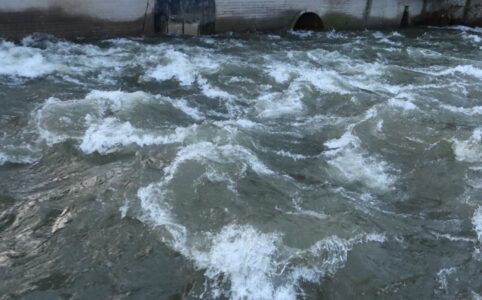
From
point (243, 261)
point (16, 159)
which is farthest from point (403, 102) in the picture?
point (16, 159)

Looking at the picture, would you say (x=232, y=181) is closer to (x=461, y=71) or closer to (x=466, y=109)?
(x=466, y=109)

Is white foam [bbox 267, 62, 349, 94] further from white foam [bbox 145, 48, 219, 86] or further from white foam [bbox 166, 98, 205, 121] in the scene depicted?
white foam [bbox 166, 98, 205, 121]

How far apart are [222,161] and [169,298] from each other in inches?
96.6

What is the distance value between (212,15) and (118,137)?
7.91 m

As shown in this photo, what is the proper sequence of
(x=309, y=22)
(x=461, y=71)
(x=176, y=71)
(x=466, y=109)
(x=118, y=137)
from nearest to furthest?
(x=118, y=137), (x=466, y=109), (x=176, y=71), (x=461, y=71), (x=309, y=22)

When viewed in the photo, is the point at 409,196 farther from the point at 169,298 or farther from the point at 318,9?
the point at 318,9

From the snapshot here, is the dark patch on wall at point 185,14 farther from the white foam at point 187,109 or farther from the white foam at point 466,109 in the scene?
the white foam at point 466,109

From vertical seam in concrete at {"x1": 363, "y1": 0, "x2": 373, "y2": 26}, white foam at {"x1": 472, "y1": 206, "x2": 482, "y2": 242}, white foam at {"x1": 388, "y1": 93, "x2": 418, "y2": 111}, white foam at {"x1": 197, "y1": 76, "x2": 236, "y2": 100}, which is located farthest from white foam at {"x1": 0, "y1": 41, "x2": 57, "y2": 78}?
vertical seam in concrete at {"x1": 363, "y1": 0, "x2": 373, "y2": 26}

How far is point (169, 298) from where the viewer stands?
15.6 ft

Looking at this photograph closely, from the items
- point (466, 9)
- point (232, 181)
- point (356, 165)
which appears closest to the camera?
point (232, 181)

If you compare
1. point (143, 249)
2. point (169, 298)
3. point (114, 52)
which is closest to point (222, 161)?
point (143, 249)

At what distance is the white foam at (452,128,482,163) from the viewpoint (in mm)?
7598

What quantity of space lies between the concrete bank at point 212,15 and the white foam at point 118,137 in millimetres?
5771

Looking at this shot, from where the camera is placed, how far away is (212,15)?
1445 cm
